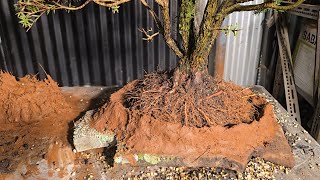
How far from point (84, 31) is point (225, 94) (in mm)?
1810

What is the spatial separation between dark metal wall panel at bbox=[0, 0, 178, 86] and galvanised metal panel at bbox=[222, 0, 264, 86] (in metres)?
0.55

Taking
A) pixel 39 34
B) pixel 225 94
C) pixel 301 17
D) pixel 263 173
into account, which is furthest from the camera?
pixel 39 34

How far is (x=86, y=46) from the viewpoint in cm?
289

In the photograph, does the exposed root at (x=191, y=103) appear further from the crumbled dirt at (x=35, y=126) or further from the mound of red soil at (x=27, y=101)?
the mound of red soil at (x=27, y=101)

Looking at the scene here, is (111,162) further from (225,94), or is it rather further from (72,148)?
(225,94)

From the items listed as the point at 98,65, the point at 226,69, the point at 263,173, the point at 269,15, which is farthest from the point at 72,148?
the point at 269,15

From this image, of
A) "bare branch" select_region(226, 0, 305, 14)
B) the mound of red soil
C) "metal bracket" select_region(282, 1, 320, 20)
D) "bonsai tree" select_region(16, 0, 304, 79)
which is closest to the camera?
"bare branch" select_region(226, 0, 305, 14)

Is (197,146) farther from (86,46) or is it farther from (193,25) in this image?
(86,46)

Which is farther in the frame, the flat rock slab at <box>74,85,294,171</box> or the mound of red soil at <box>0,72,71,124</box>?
the mound of red soil at <box>0,72,71,124</box>

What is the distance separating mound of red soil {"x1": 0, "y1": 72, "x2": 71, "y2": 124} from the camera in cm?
167

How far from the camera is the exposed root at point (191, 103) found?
138 centimetres

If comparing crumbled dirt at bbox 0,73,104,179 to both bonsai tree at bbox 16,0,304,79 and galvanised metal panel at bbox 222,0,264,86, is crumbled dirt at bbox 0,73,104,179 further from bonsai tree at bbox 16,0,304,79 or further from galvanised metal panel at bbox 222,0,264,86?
galvanised metal panel at bbox 222,0,264,86

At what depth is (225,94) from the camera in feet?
4.87

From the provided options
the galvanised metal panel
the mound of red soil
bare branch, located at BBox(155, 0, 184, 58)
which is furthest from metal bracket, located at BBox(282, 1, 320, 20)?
the mound of red soil
